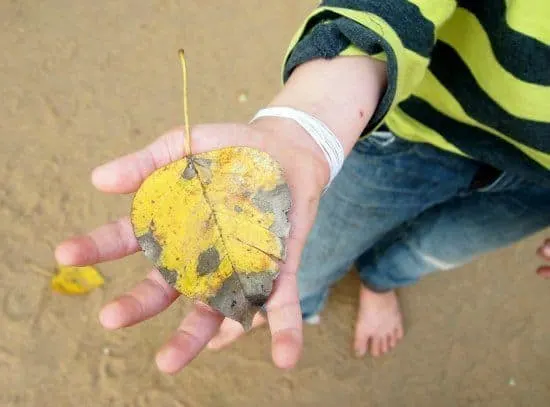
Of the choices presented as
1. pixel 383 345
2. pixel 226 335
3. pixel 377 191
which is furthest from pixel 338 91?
pixel 383 345

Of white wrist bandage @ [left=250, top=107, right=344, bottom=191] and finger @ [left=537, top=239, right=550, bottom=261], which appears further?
finger @ [left=537, top=239, right=550, bottom=261]

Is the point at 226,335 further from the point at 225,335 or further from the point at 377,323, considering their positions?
the point at 377,323

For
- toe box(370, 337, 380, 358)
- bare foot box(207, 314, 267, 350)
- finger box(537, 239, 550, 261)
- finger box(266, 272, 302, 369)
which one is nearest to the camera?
finger box(266, 272, 302, 369)

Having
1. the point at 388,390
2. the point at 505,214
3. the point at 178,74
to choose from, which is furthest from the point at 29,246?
the point at 505,214

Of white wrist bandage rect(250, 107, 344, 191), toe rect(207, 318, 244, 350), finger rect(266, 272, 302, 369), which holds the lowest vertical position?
toe rect(207, 318, 244, 350)

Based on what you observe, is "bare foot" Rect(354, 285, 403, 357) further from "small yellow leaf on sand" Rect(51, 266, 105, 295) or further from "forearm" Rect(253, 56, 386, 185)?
"forearm" Rect(253, 56, 386, 185)

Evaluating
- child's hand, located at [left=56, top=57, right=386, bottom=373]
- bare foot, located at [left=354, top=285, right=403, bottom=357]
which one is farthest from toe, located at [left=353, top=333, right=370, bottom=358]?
child's hand, located at [left=56, top=57, right=386, bottom=373]

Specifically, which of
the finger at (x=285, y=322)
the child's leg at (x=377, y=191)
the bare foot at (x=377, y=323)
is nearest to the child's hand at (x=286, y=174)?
the finger at (x=285, y=322)
